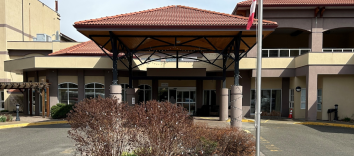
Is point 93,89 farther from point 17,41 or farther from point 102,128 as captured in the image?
point 17,41

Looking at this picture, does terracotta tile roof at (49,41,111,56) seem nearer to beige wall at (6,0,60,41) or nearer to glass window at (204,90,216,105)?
glass window at (204,90,216,105)

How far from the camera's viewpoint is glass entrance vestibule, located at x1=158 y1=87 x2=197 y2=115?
19.6 m

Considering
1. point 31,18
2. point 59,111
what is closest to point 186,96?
point 59,111

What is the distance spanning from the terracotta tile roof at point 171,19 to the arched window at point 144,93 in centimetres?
808

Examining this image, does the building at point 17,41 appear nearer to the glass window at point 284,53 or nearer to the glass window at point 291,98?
the glass window at point 284,53

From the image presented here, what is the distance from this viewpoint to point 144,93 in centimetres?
1984

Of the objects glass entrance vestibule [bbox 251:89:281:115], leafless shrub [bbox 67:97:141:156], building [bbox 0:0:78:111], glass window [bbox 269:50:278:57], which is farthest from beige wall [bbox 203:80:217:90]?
building [bbox 0:0:78:111]

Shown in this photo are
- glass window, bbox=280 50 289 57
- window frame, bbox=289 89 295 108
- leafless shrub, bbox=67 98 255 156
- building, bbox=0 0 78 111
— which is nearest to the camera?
leafless shrub, bbox=67 98 255 156

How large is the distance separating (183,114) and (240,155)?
7.38 ft

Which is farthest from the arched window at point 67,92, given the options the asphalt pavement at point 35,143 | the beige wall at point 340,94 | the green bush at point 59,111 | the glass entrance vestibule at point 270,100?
the beige wall at point 340,94

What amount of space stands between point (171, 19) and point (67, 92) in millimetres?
11481

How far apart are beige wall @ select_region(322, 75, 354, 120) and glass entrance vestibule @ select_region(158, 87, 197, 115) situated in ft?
31.9

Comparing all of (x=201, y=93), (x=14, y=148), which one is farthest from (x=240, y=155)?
(x=201, y=93)

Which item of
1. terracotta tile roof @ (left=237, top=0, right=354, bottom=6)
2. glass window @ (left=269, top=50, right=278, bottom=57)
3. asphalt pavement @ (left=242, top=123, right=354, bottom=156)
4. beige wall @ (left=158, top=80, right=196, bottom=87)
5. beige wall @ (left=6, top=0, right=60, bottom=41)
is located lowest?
asphalt pavement @ (left=242, top=123, right=354, bottom=156)
